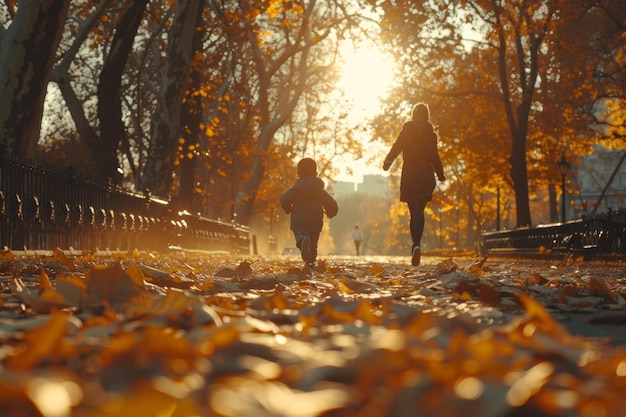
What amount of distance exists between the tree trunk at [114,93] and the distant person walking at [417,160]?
688 cm

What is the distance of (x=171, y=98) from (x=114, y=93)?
5.85 feet

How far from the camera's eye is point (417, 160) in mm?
12992

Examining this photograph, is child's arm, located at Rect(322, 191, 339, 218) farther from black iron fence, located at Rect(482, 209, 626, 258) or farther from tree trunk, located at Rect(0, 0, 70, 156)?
black iron fence, located at Rect(482, 209, 626, 258)

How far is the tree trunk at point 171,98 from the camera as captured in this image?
18.9 meters

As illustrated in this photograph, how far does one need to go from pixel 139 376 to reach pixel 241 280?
4.35 m

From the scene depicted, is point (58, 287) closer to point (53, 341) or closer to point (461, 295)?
point (53, 341)

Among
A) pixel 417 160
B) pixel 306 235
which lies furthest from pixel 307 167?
pixel 417 160

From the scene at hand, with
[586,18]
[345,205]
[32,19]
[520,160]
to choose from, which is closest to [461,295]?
[32,19]

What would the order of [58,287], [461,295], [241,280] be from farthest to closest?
[241,280] < [461,295] < [58,287]

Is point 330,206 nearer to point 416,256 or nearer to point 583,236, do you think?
point 416,256

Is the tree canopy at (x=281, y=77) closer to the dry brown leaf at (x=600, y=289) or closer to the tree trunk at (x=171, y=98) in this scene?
the tree trunk at (x=171, y=98)

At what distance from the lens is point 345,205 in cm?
15288

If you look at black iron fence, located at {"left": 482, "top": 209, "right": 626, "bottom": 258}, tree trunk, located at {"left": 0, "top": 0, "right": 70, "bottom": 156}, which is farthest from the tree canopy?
black iron fence, located at {"left": 482, "top": 209, "right": 626, "bottom": 258}

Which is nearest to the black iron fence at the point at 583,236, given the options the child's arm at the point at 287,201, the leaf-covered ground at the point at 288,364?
the child's arm at the point at 287,201
